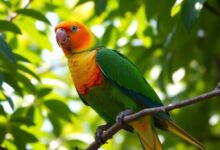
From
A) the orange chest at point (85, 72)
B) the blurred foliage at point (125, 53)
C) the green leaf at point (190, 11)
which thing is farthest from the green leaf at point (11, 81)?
the green leaf at point (190, 11)

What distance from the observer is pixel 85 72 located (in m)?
4.01

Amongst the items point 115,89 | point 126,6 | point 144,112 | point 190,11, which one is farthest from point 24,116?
point 144,112

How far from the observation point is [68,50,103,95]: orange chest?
396 cm

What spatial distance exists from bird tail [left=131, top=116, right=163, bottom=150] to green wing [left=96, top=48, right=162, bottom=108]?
0.43 feet

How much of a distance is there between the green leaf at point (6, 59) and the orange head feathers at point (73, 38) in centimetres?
66

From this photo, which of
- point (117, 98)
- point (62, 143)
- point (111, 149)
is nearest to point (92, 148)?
point (117, 98)

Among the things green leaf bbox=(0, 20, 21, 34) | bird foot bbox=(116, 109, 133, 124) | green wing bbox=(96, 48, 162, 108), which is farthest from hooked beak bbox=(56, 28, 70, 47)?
bird foot bbox=(116, 109, 133, 124)

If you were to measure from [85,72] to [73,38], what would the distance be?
0.54m

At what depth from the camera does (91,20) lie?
16.7 ft

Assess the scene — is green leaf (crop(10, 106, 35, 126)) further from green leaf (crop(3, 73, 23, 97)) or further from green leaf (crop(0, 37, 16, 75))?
green leaf (crop(0, 37, 16, 75))

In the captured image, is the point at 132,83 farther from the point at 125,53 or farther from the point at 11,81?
the point at 125,53

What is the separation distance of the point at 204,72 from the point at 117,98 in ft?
5.87

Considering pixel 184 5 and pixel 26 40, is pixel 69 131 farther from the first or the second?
pixel 184 5

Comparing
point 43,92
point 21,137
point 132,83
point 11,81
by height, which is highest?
point 43,92
